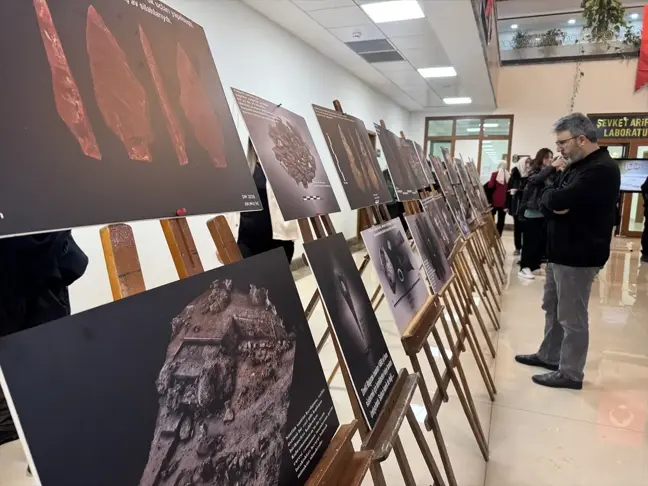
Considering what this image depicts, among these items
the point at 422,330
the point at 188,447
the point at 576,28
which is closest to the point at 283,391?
the point at 188,447

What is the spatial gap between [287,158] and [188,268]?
575 millimetres

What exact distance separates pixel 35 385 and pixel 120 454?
5.0 inches

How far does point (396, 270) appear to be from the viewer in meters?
1.62

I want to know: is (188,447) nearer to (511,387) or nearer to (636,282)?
(511,387)

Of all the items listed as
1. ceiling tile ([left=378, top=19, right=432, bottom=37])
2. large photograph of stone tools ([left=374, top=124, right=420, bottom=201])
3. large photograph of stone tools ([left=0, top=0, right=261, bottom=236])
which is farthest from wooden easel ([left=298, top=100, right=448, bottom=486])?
ceiling tile ([left=378, top=19, right=432, bottom=37])

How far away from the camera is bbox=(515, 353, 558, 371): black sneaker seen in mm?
2949

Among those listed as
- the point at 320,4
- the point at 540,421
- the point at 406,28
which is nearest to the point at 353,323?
the point at 540,421

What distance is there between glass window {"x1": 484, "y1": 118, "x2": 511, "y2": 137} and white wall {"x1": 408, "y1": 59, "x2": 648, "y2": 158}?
0.17 metres

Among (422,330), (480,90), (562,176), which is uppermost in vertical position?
(480,90)

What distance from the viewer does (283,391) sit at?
33.0 inches

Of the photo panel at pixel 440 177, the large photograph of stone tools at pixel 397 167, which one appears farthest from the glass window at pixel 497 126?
the large photograph of stone tools at pixel 397 167

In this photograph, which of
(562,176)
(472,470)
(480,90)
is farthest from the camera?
(480,90)

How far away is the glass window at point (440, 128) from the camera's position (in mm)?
11766

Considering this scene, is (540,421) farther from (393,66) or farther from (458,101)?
(458,101)
